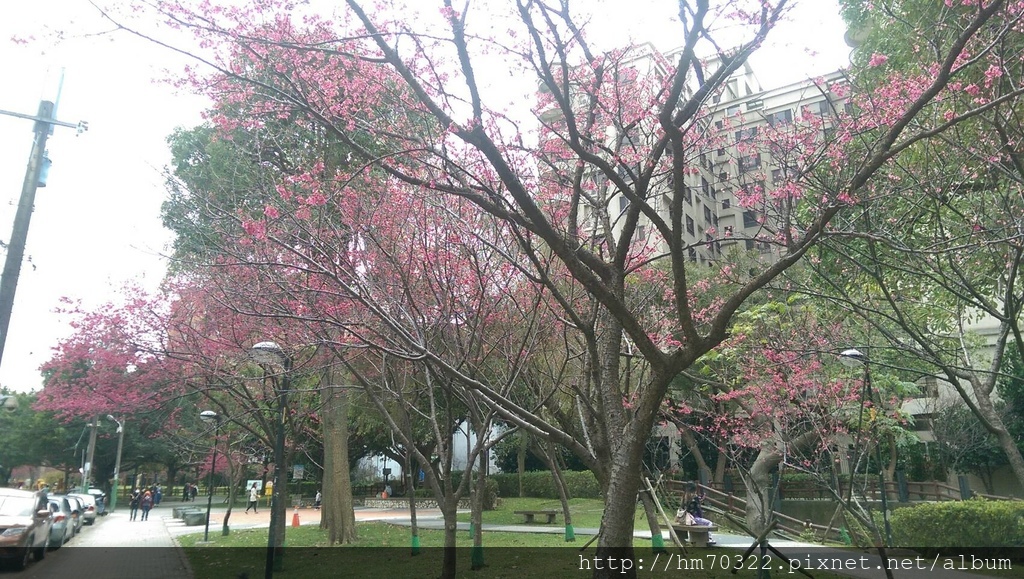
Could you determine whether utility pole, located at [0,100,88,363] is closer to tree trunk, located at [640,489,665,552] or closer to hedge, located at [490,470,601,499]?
tree trunk, located at [640,489,665,552]

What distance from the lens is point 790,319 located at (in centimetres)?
1482

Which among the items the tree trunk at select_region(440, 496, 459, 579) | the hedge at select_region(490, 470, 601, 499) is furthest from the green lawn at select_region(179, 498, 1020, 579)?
the hedge at select_region(490, 470, 601, 499)

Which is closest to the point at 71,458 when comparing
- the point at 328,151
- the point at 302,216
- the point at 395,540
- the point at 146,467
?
the point at 146,467

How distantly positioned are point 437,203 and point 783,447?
9.08 meters

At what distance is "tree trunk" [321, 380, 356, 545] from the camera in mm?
15255

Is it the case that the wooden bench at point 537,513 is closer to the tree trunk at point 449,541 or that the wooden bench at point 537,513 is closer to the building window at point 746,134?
the tree trunk at point 449,541

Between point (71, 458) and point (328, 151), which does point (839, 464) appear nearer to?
point (328, 151)

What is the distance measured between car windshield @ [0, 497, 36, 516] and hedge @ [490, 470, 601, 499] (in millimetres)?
19909

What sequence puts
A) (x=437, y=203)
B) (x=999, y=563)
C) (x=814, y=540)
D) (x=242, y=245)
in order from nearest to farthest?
1. (x=437, y=203)
2. (x=242, y=245)
3. (x=999, y=563)
4. (x=814, y=540)

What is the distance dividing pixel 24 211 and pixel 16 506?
18.5 feet

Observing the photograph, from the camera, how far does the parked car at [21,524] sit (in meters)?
11.5

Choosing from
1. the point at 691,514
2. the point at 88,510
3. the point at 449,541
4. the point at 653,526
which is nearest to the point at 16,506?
the point at 449,541

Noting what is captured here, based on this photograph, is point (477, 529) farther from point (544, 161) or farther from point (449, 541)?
point (544, 161)

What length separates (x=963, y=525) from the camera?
12008mm
